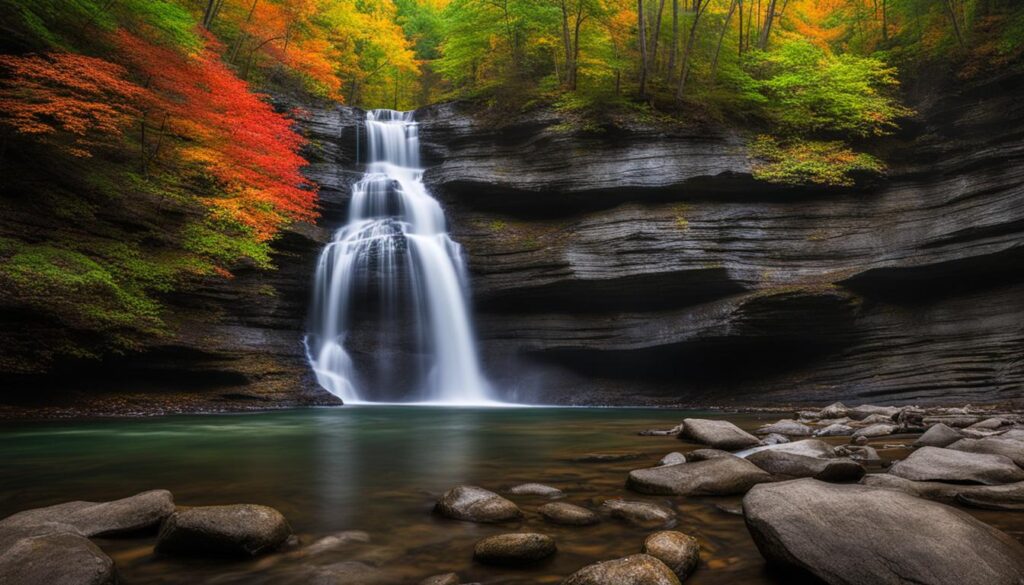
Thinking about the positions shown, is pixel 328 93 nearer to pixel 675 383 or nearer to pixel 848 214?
pixel 675 383

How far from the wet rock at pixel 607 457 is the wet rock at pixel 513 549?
3610mm

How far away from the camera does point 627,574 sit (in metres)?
2.75

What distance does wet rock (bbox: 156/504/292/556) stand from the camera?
338 centimetres

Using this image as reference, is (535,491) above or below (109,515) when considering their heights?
below

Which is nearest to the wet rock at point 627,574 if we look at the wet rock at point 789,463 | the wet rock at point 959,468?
the wet rock at point 789,463

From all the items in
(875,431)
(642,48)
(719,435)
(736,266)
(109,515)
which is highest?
(642,48)

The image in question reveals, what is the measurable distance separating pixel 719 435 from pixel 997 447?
299cm

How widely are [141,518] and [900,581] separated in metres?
4.64

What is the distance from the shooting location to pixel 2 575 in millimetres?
2574

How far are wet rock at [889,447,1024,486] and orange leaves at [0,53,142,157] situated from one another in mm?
14440

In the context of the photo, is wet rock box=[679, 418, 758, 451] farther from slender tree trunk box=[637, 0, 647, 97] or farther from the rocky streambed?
slender tree trunk box=[637, 0, 647, 97]

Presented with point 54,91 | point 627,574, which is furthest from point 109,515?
point 54,91

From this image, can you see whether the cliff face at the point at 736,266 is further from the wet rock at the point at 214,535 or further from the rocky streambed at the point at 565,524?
the wet rock at the point at 214,535

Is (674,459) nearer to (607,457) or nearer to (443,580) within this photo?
(607,457)
